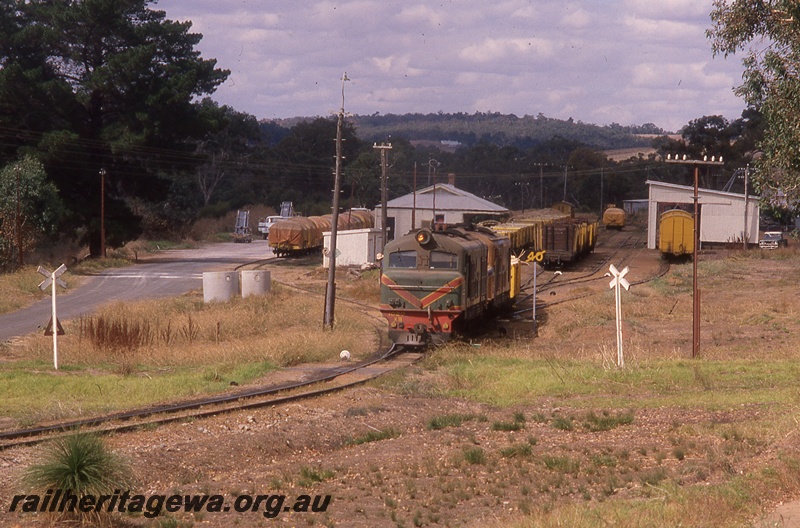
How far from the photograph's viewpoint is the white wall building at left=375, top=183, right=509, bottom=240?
68.5 metres

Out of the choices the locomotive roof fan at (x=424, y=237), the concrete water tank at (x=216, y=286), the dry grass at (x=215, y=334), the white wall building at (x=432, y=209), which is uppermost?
the white wall building at (x=432, y=209)

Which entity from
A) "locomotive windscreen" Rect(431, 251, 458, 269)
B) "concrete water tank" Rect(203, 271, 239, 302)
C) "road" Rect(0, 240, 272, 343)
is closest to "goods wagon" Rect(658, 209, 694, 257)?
"road" Rect(0, 240, 272, 343)

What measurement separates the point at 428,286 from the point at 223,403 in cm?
850

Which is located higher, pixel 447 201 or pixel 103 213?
pixel 447 201

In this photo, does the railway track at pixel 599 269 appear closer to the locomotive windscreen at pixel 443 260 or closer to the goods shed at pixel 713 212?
the goods shed at pixel 713 212

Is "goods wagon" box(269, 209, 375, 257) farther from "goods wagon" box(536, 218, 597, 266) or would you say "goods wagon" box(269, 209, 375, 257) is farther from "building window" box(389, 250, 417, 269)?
"building window" box(389, 250, 417, 269)

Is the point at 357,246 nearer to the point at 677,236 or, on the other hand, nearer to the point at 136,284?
the point at 136,284

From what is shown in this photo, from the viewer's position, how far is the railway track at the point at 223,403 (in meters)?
13.2

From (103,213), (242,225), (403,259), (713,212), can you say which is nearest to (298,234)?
(103,213)

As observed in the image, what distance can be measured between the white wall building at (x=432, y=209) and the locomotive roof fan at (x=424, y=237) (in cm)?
4176

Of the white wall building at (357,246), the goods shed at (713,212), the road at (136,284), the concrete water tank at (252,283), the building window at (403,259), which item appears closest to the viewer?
the building window at (403,259)

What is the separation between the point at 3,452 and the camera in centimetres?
1209

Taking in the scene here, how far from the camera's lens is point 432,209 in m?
69.1

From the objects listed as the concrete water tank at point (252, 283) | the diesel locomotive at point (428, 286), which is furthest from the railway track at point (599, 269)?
the concrete water tank at point (252, 283)
